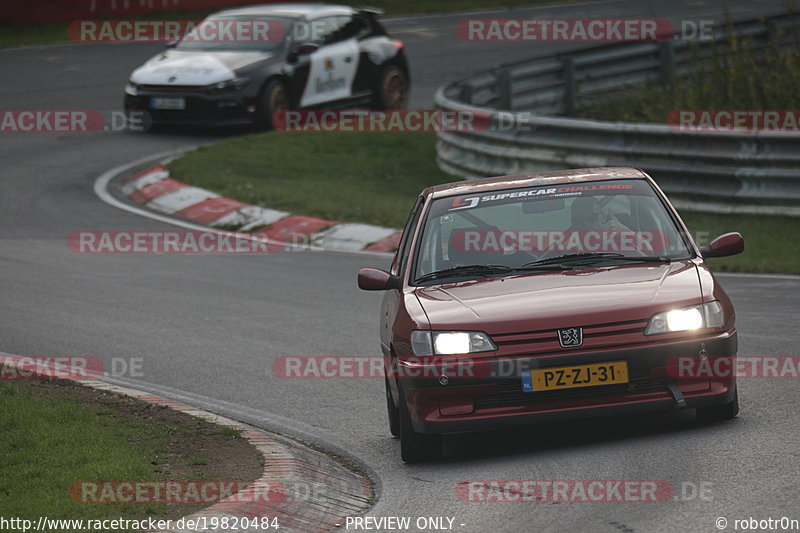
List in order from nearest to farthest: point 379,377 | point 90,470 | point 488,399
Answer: point 90,470 < point 488,399 < point 379,377

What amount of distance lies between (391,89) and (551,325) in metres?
17.1

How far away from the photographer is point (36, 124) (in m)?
22.9

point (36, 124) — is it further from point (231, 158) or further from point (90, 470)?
point (90, 470)

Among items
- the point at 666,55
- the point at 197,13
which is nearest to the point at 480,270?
the point at 666,55

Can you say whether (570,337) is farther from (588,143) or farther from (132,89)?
(132,89)

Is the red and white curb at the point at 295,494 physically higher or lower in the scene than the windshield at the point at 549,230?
lower

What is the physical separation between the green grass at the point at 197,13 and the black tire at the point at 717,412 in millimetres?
24841

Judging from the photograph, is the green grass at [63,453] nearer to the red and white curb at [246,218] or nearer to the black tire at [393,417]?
the black tire at [393,417]

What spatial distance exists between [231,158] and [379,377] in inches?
426

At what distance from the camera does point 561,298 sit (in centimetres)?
745

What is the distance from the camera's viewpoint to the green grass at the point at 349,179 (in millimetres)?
14820

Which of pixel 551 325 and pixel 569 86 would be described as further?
pixel 569 86

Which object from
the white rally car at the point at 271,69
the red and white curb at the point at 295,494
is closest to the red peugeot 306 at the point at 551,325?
the red and white curb at the point at 295,494

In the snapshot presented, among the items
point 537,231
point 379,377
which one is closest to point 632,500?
point 537,231
